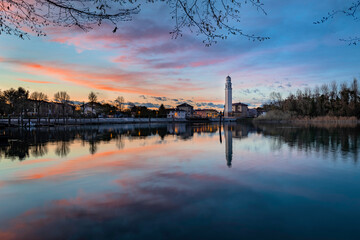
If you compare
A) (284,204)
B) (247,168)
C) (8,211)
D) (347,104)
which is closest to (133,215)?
(8,211)

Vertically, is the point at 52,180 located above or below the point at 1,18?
below

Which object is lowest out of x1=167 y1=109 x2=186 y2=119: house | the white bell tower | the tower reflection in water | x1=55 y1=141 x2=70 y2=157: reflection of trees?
the tower reflection in water

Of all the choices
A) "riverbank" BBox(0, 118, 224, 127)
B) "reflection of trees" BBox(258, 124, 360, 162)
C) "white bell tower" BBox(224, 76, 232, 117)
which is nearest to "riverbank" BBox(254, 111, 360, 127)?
"white bell tower" BBox(224, 76, 232, 117)

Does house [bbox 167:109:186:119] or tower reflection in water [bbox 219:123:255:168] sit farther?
house [bbox 167:109:186:119]

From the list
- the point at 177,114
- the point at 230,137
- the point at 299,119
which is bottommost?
the point at 230,137

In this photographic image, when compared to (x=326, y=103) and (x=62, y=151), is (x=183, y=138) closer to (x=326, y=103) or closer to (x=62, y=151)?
(x=62, y=151)

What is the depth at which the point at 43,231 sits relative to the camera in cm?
530

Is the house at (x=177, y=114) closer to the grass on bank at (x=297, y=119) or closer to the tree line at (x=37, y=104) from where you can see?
the tree line at (x=37, y=104)

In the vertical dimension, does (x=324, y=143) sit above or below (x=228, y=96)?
below

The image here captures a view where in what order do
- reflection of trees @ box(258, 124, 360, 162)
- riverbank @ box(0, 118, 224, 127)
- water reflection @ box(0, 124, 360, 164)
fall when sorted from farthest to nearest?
riverbank @ box(0, 118, 224, 127)
water reflection @ box(0, 124, 360, 164)
reflection of trees @ box(258, 124, 360, 162)

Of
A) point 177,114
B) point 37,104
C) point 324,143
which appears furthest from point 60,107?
point 324,143

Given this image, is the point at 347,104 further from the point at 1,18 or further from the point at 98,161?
the point at 1,18

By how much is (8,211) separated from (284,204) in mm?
7604

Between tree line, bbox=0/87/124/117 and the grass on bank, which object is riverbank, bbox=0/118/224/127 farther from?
the grass on bank
